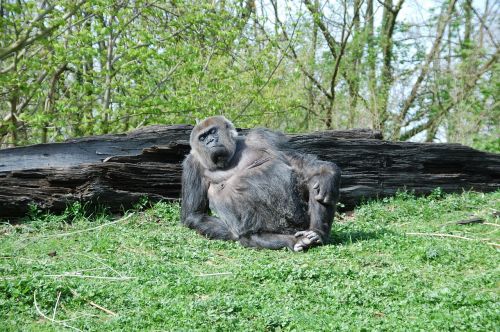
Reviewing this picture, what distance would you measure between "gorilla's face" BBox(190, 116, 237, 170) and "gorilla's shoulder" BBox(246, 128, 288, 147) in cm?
23

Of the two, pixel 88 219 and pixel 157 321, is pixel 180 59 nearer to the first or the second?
pixel 88 219

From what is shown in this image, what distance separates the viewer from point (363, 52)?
21.7 m

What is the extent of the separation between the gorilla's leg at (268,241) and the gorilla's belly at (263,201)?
0.31 ft

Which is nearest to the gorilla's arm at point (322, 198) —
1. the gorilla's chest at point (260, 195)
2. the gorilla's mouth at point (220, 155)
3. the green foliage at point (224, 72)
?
the gorilla's chest at point (260, 195)

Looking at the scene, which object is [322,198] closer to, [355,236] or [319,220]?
[319,220]

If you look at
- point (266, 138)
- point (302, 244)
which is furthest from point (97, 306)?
point (266, 138)

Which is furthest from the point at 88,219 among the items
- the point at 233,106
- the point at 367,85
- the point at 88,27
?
the point at 367,85

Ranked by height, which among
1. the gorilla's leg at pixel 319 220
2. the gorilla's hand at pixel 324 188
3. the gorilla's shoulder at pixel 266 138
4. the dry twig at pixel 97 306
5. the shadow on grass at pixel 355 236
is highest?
the gorilla's shoulder at pixel 266 138

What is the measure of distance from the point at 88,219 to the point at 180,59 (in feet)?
27.8

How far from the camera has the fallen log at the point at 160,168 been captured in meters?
8.45

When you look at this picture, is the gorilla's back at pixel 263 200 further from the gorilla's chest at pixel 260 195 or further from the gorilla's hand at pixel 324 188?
the gorilla's hand at pixel 324 188

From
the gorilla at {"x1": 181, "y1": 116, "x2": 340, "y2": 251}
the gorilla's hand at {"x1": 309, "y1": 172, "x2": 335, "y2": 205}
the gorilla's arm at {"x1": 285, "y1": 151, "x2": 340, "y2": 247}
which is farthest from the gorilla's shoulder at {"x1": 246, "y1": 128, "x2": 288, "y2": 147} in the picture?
the gorilla's hand at {"x1": 309, "y1": 172, "x2": 335, "y2": 205}

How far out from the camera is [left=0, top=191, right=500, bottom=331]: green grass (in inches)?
165

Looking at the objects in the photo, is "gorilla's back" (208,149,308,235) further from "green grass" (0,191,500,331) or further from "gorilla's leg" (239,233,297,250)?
"green grass" (0,191,500,331)
